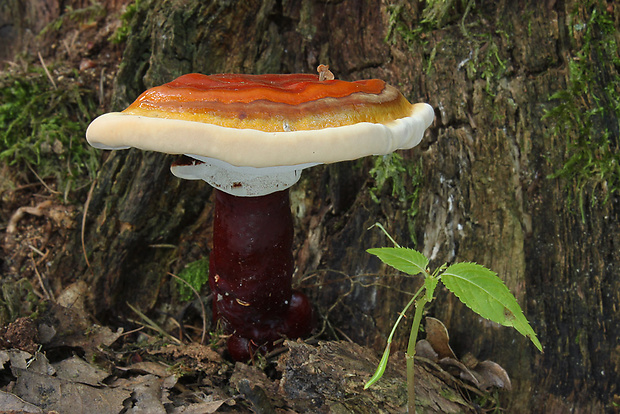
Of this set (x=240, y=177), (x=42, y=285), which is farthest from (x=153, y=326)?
(x=240, y=177)

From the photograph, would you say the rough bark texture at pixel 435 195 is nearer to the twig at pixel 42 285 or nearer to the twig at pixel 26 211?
the twig at pixel 42 285

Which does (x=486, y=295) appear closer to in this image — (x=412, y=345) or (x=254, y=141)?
(x=412, y=345)

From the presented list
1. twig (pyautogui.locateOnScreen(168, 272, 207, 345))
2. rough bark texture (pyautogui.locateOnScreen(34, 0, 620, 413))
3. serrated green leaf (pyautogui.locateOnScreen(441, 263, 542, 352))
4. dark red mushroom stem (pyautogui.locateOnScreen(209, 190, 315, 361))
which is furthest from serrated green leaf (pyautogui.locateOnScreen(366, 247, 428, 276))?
twig (pyautogui.locateOnScreen(168, 272, 207, 345))

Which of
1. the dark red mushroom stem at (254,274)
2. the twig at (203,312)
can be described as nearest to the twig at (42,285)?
the twig at (203,312)

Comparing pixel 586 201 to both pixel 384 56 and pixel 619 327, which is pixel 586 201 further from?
pixel 384 56

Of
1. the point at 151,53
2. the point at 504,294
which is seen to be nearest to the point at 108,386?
the point at 504,294

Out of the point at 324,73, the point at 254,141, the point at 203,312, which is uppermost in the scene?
the point at 324,73
